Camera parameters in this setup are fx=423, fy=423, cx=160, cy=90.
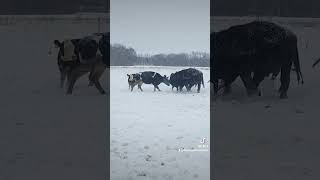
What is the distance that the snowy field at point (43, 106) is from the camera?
3227 mm

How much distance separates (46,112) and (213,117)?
1.34m

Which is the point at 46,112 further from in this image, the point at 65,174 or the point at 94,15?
the point at 94,15

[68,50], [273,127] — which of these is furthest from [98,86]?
[273,127]

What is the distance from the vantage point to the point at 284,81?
3.48m

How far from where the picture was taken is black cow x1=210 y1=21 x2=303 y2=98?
346 cm

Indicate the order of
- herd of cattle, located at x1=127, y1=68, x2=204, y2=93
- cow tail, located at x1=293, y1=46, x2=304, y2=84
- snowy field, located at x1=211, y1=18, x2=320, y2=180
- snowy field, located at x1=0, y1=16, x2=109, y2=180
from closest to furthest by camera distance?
snowy field, located at x1=211, y1=18, x2=320, y2=180 → snowy field, located at x1=0, y1=16, x2=109, y2=180 → herd of cattle, located at x1=127, y1=68, x2=204, y2=93 → cow tail, located at x1=293, y1=46, x2=304, y2=84

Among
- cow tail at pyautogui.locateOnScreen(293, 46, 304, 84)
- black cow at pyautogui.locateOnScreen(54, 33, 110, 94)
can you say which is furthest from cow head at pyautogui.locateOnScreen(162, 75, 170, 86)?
cow tail at pyautogui.locateOnScreen(293, 46, 304, 84)

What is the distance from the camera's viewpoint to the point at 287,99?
343 centimetres

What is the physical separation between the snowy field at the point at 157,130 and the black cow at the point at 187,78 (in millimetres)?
45

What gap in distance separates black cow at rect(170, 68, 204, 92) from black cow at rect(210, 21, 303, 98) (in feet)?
0.58

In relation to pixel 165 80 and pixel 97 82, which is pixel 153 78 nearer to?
pixel 165 80

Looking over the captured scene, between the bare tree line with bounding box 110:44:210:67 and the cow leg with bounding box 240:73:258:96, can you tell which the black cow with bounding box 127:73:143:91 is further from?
the cow leg with bounding box 240:73:258:96

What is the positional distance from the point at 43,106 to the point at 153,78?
92cm

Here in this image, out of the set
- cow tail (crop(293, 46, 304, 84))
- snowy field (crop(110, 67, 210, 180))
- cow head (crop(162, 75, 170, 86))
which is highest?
cow tail (crop(293, 46, 304, 84))
